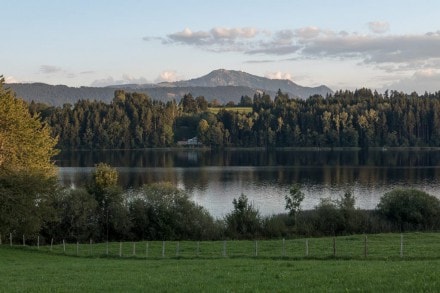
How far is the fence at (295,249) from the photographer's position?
33000 millimetres

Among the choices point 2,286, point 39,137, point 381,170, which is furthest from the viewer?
point 381,170

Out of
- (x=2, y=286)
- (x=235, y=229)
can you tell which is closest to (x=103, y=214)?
(x=235, y=229)

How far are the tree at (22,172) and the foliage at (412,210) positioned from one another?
35702mm

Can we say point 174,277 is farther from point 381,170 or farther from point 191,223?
point 381,170

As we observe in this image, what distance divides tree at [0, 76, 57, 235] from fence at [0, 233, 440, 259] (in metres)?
3.98

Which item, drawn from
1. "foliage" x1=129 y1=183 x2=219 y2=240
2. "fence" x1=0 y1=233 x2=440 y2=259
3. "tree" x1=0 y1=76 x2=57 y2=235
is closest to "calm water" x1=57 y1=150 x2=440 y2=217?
"foliage" x1=129 y1=183 x2=219 y2=240

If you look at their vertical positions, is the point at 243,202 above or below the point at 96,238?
above

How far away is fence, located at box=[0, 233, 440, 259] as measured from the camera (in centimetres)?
3300

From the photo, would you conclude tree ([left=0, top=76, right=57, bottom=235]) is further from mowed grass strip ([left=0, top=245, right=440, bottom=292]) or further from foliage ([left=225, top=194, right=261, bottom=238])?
foliage ([left=225, top=194, right=261, bottom=238])

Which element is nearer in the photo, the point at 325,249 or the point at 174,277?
the point at 174,277

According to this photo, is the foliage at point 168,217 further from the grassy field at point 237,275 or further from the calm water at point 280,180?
the grassy field at point 237,275

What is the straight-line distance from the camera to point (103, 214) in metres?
58.3

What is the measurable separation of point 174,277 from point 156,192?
3637 centimetres

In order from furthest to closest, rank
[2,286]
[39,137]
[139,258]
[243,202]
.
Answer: [243,202]
[39,137]
[139,258]
[2,286]
